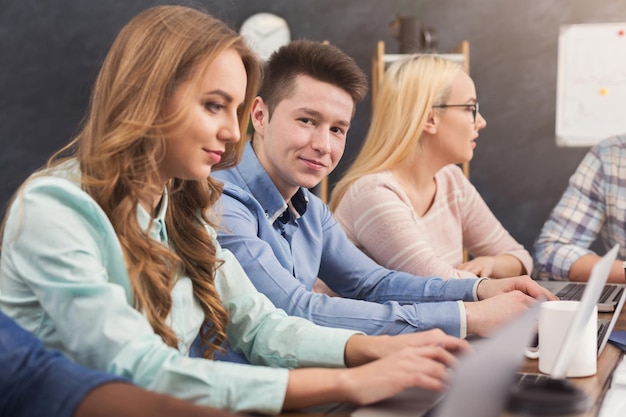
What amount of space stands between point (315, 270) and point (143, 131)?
0.88 metres

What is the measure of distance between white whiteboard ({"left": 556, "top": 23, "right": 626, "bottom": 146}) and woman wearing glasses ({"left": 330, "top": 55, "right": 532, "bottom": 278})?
1.94 m

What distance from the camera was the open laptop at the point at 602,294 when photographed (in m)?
1.72

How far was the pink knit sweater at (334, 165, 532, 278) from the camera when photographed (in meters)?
2.18

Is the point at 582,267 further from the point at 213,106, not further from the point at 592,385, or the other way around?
the point at 213,106

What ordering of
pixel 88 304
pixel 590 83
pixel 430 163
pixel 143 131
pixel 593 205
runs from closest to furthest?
pixel 88 304
pixel 143 131
pixel 430 163
pixel 593 205
pixel 590 83

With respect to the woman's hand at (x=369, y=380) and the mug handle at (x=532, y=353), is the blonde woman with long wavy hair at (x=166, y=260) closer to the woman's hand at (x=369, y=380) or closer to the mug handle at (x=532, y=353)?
the woman's hand at (x=369, y=380)

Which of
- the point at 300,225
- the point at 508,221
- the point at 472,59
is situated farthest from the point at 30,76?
the point at 300,225

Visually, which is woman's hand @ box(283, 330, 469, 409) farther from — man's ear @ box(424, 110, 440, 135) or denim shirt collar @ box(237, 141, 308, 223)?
man's ear @ box(424, 110, 440, 135)

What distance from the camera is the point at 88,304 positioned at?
97 centimetres

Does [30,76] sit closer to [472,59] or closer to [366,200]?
[472,59]

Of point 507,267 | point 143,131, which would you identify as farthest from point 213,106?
point 507,267

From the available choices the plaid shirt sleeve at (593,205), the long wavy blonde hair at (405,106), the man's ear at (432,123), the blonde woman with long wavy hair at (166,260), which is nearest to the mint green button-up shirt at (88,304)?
the blonde woman with long wavy hair at (166,260)

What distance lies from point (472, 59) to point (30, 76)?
7.93 feet

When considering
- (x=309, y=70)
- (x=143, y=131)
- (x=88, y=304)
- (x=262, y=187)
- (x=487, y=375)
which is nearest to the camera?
(x=487, y=375)
